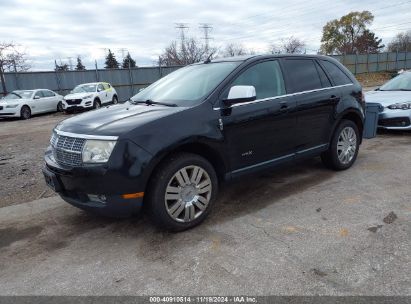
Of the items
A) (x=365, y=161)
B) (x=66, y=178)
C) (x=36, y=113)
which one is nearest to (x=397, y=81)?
(x=365, y=161)

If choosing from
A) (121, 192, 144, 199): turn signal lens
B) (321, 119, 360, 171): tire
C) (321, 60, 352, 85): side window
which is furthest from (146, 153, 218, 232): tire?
(321, 60, 352, 85): side window

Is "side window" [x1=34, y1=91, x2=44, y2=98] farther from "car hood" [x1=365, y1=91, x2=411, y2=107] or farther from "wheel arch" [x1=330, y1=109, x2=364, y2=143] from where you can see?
"wheel arch" [x1=330, y1=109, x2=364, y2=143]

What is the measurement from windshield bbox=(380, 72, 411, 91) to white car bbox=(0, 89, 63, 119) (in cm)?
1566

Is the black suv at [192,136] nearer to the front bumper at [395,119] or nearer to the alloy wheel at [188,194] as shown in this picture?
the alloy wheel at [188,194]

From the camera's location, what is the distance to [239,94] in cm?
382

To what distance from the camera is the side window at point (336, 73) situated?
5.38 metres

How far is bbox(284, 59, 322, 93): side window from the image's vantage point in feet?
15.6

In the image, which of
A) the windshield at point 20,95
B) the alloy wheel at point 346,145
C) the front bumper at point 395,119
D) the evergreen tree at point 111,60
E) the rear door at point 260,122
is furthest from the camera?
the evergreen tree at point 111,60

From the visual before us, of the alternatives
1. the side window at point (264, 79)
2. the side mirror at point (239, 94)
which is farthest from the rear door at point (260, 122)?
the side mirror at point (239, 94)

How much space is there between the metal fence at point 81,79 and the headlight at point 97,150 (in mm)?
21280

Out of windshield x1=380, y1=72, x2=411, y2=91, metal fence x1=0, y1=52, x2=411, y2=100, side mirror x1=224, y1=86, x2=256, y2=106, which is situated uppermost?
metal fence x1=0, y1=52, x2=411, y2=100

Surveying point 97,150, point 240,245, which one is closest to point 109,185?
point 97,150

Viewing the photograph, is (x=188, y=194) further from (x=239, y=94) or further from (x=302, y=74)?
(x=302, y=74)

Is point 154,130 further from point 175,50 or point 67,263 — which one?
point 175,50
